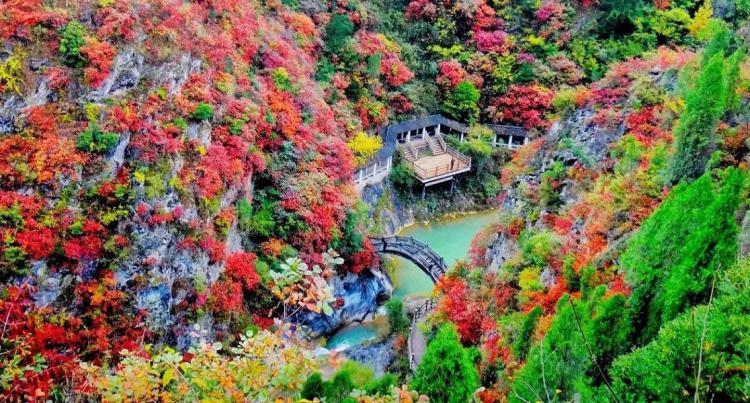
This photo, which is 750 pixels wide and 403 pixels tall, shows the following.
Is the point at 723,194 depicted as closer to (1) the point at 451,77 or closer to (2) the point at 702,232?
(2) the point at 702,232

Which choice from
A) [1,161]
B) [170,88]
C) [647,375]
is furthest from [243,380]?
[170,88]

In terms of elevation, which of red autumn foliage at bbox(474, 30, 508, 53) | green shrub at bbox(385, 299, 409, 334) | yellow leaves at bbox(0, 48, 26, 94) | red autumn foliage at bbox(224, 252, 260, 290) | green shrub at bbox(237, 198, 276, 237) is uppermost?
yellow leaves at bbox(0, 48, 26, 94)

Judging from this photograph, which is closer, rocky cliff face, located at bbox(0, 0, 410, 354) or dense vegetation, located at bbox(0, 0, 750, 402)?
dense vegetation, located at bbox(0, 0, 750, 402)

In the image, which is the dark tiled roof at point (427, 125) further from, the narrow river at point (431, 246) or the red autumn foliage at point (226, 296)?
the red autumn foliage at point (226, 296)

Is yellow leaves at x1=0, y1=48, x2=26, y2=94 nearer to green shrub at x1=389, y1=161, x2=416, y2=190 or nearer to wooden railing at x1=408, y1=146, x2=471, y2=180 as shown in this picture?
green shrub at x1=389, y1=161, x2=416, y2=190

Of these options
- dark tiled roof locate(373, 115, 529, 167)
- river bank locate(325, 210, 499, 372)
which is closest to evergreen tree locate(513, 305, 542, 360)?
river bank locate(325, 210, 499, 372)

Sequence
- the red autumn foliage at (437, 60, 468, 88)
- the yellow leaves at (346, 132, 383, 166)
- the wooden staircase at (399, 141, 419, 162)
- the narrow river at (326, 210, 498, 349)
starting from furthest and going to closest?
the red autumn foliage at (437, 60, 468, 88)
the wooden staircase at (399, 141, 419, 162)
the yellow leaves at (346, 132, 383, 166)
the narrow river at (326, 210, 498, 349)

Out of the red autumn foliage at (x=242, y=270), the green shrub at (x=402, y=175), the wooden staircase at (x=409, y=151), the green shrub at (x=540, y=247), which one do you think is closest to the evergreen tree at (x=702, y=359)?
the green shrub at (x=540, y=247)
